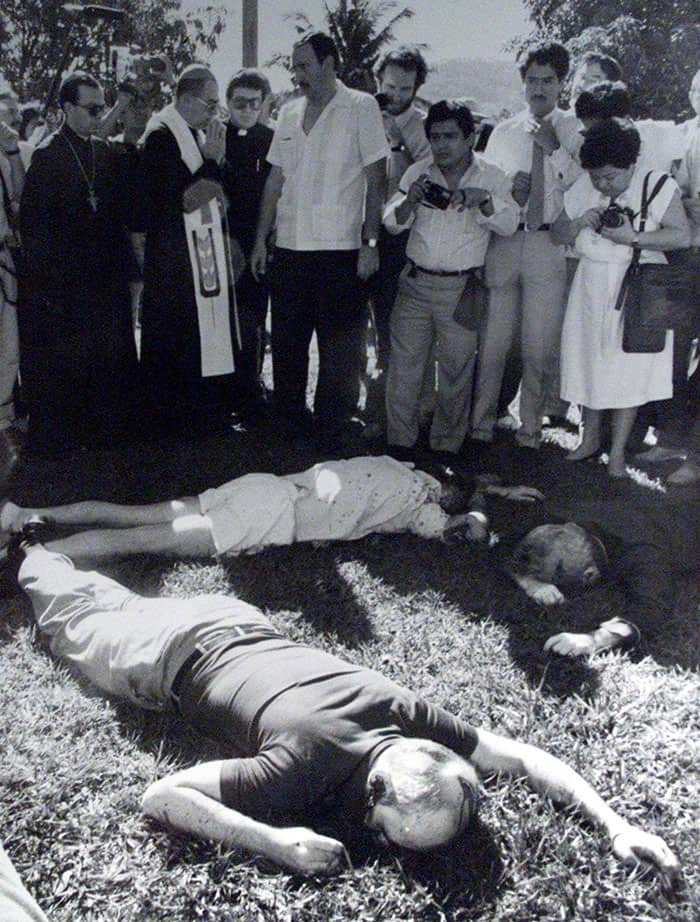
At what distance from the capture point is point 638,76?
14.0m

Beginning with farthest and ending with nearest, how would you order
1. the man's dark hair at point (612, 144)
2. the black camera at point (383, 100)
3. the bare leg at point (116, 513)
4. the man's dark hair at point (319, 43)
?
the black camera at point (383, 100)
the man's dark hair at point (319, 43)
the man's dark hair at point (612, 144)
the bare leg at point (116, 513)

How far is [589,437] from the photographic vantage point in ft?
17.9

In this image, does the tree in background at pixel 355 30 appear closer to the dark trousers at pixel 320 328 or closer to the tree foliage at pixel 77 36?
the tree foliage at pixel 77 36

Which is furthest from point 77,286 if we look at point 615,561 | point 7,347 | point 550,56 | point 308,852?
point 308,852

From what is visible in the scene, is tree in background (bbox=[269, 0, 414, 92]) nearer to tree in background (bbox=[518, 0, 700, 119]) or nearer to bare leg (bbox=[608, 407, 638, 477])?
tree in background (bbox=[518, 0, 700, 119])

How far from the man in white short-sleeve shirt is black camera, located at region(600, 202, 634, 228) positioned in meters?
1.27

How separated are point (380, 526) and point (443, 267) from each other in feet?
5.61

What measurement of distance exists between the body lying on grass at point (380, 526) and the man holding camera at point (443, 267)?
50.5 inches

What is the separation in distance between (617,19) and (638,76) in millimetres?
932

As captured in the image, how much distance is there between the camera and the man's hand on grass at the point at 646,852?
2.45 m

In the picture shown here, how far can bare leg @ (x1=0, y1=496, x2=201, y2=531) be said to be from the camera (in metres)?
3.99

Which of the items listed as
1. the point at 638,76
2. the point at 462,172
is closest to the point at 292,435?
the point at 462,172

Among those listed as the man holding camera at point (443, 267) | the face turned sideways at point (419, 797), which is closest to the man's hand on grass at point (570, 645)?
the face turned sideways at point (419, 797)

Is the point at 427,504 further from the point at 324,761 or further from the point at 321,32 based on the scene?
the point at 321,32
